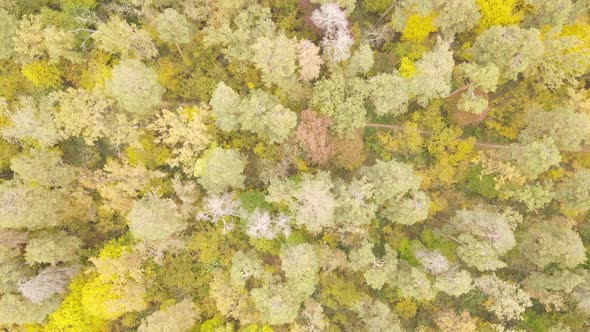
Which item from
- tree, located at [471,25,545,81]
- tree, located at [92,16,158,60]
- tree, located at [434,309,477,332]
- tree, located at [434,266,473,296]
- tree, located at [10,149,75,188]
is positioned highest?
tree, located at [471,25,545,81]

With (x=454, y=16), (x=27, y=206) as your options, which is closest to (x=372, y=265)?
(x=454, y=16)

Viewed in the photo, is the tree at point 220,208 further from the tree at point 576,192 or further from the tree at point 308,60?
the tree at point 576,192

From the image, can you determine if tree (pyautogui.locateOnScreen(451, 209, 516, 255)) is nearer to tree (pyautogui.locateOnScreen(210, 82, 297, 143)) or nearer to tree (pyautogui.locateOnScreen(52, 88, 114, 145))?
tree (pyautogui.locateOnScreen(210, 82, 297, 143))

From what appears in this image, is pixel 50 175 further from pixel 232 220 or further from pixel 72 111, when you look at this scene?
pixel 232 220

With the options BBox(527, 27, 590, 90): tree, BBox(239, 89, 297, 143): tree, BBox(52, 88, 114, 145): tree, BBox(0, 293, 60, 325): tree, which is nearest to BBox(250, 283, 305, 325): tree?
BBox(239, 89, 297, 143): tree

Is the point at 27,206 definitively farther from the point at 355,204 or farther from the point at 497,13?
the point at 497,13
